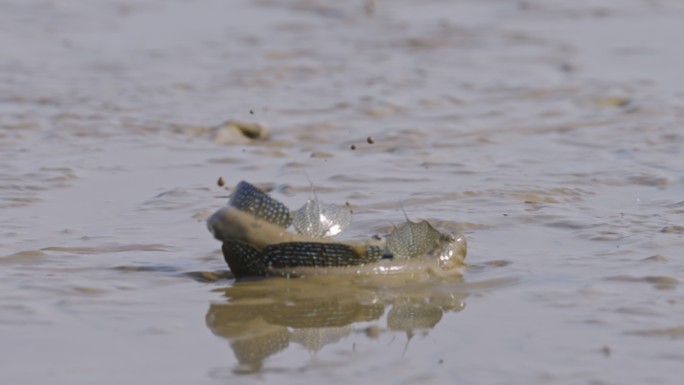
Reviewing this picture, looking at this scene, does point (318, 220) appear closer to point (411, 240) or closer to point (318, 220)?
point (318, 220)

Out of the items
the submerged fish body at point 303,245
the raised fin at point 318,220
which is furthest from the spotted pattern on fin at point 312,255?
the raised fin at point 318,220

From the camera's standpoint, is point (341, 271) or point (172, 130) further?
point (172, 130)

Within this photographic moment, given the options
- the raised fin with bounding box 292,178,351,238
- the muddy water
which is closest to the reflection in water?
the muddy water

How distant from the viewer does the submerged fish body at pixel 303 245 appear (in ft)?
11.9

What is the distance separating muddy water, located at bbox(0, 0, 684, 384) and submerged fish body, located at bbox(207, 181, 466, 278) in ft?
0.20

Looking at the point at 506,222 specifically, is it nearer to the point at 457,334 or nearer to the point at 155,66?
the point at 457,334

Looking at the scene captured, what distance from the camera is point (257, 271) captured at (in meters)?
3.73

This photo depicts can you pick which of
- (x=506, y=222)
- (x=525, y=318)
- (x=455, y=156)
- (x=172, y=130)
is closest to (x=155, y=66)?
(x=172, y=130)

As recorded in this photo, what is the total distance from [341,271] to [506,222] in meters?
0.93

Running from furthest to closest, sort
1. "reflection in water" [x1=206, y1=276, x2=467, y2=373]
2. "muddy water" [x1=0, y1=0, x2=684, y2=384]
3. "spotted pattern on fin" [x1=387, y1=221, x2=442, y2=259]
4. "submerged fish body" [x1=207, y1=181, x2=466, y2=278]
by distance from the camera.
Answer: "spotted pattern on fin" [x1=387, y1=221, x2=442, y2=259]
"submerged fish body" [x1=207, y1=181, x2=466, y2=278]
"reflection in water" [x1=206, y1=276, x2=467, y2=373]
"muddy water" [x1=0, y1=0, x2=684, y2=384]

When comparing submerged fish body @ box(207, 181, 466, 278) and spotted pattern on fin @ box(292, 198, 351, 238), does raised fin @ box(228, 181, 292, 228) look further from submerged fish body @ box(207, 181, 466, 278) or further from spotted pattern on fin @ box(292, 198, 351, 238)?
spotted pattern on fin @ box(292, 198, 351, 238)

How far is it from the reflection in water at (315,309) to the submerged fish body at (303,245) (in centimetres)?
5

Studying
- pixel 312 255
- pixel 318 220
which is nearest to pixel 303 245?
pixel 312 255

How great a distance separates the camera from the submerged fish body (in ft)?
11.9
